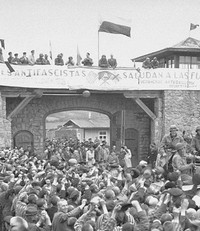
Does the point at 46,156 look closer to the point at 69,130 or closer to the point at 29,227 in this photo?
the point at 29,227

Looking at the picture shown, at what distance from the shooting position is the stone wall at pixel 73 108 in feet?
65.6

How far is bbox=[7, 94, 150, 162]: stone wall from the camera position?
20.0m

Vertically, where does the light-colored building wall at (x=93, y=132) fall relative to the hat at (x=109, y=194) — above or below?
below

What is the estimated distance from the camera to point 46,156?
56.1 ft

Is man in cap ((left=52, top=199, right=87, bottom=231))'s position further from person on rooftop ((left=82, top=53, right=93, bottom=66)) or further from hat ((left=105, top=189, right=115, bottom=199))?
person on rooftop ((left=82, top=53, right=93, bottom=66))

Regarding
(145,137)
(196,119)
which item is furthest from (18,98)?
(196,119)

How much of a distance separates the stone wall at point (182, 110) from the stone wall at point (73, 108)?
1.88 meters

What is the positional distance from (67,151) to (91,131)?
27583 mm

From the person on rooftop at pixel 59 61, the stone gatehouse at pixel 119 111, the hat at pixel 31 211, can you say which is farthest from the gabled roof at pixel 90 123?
the hat at pixel 31 211

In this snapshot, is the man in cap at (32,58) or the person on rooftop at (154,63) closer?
the man in cap at (32,58)

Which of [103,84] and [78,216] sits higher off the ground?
[103,84]

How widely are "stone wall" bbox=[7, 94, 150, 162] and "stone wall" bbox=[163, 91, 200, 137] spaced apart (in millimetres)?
1883

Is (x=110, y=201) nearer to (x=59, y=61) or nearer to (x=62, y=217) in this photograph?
(x=62, y=217)

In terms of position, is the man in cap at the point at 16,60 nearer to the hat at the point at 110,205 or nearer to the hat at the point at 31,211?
the hat at the point at 31,211
